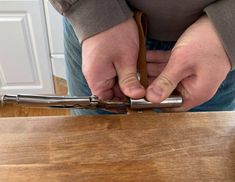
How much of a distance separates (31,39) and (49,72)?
17 centimetres

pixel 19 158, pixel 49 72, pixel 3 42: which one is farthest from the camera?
pixel 49 72

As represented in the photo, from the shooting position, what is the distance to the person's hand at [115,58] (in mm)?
396

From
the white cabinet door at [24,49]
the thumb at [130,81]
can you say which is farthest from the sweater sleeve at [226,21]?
the white cabinet door at [24,49]

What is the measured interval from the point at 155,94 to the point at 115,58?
6 cm

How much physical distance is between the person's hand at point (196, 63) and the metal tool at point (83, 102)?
0.02 meters

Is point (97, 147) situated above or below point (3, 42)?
above

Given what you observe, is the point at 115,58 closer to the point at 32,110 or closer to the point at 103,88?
the point at 103,88

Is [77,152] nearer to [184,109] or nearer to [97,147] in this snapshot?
[97,147]

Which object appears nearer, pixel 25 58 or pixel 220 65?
pixel 220 65

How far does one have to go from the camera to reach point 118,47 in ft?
1.31

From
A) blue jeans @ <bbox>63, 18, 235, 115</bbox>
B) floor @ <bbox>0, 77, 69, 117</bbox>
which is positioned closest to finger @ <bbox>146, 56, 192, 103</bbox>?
blue jeans @ <bbox>63, 18, 235, 115</bbox>

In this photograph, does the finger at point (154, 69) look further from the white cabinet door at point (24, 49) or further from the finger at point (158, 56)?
the white cabinet door at point (24, 49)

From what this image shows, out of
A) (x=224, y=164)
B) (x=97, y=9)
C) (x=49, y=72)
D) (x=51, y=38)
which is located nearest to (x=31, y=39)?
(x=51, y=38)

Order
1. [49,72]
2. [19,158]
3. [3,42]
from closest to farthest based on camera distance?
[19,158] < [3,42] < [49,72]
